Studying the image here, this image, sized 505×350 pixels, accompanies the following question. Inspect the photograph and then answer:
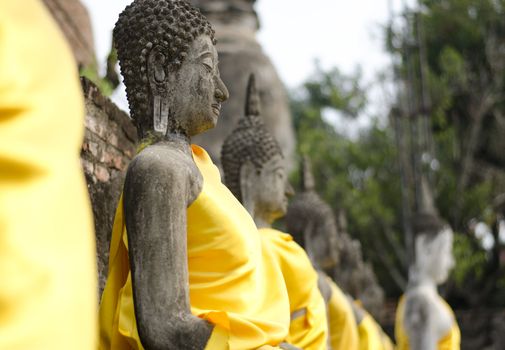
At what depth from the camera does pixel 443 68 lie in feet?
66.4

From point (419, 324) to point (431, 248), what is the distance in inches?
49.9

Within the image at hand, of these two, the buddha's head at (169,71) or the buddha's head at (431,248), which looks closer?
the buddha's head at (169,71)

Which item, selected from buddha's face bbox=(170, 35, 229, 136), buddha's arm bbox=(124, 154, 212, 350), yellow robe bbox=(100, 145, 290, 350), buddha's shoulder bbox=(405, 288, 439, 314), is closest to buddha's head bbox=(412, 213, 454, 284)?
buddha's shoulder bbox=(405, 288, 439, 314)

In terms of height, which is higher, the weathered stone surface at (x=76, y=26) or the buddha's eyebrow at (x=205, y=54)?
the weathered stone surface at (x=76, y=26)

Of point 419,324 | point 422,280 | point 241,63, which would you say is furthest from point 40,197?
point 422,280

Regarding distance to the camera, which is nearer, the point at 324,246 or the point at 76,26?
the point at 324,246

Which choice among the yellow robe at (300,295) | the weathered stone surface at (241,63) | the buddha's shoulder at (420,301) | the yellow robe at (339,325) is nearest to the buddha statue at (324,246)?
the yellow robe at (339,325)

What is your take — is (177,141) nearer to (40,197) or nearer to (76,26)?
(40,197)

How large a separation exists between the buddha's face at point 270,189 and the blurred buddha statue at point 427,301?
3.57 meters

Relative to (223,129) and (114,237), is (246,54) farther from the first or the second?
(114,237)

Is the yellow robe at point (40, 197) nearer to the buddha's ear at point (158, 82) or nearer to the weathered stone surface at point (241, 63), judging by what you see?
the buddha's ear at point (158, 82)

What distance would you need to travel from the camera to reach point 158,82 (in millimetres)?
3148

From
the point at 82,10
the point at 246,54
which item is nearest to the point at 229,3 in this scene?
the point at 246,54

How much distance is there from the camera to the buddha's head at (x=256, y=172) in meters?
4.72
